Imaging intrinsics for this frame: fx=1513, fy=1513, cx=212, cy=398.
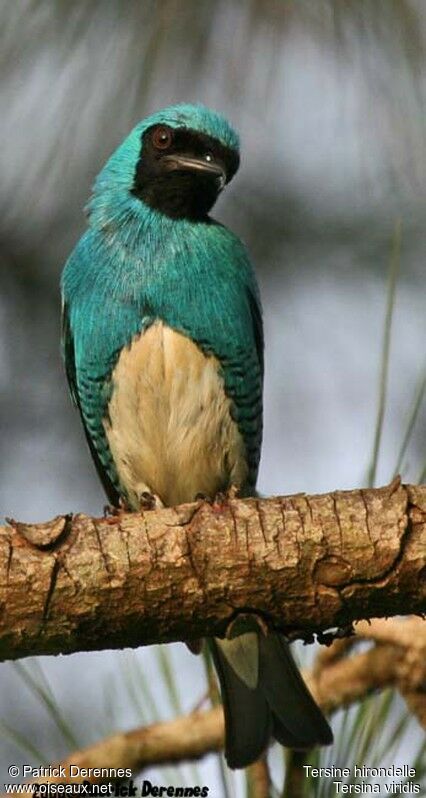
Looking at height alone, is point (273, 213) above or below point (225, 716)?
above

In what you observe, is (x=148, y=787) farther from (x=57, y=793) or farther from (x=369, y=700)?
(x=369, y=700)

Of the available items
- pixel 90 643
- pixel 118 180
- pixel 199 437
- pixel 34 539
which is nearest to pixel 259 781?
pixel 90 643

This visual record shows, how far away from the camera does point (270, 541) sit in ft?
12.1

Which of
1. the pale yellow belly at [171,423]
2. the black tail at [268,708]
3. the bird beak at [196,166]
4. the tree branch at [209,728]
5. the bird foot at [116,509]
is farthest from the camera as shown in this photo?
the bird beak at [196,166]

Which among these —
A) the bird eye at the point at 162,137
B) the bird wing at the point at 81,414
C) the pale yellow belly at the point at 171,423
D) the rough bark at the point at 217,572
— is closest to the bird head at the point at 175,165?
the bird eye at the point at 162,137

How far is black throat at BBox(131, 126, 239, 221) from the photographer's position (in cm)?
546

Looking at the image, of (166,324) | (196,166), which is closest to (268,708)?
(166,324)

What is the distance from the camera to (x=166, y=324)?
203 inches

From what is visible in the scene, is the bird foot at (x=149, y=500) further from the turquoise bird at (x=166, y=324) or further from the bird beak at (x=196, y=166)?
the bird beak at (x=196, y=166)

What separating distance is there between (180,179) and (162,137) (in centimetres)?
18

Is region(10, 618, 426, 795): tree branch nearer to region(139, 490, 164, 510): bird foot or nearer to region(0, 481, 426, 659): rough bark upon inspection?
region(0, 481, 426, 659): rough bark

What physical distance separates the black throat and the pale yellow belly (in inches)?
24.5

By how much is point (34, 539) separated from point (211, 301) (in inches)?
71.0

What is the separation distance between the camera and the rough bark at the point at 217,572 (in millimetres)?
3643
